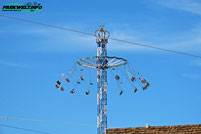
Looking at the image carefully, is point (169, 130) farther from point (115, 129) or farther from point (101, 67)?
point (101, 67)

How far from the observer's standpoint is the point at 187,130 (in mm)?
34344

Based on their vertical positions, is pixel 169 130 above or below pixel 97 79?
below

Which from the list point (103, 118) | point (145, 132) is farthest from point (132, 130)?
point (103, 118)

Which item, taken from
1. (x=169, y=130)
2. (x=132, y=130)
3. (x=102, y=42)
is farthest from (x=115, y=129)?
(x=102, y=42)

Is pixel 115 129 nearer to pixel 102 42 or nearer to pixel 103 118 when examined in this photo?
pixel 103 118

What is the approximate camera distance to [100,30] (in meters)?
48.1

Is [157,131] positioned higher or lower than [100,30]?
lower

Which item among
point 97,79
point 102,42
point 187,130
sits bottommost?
point 187,130

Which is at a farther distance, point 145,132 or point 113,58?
point 113,58

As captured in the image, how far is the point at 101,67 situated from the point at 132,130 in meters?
12.6

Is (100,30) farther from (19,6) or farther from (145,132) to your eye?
(145,132)

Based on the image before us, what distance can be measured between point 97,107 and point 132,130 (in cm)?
1161

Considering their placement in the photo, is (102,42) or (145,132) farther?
(102,42)

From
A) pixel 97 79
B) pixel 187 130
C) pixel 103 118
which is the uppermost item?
pixel 97 79
